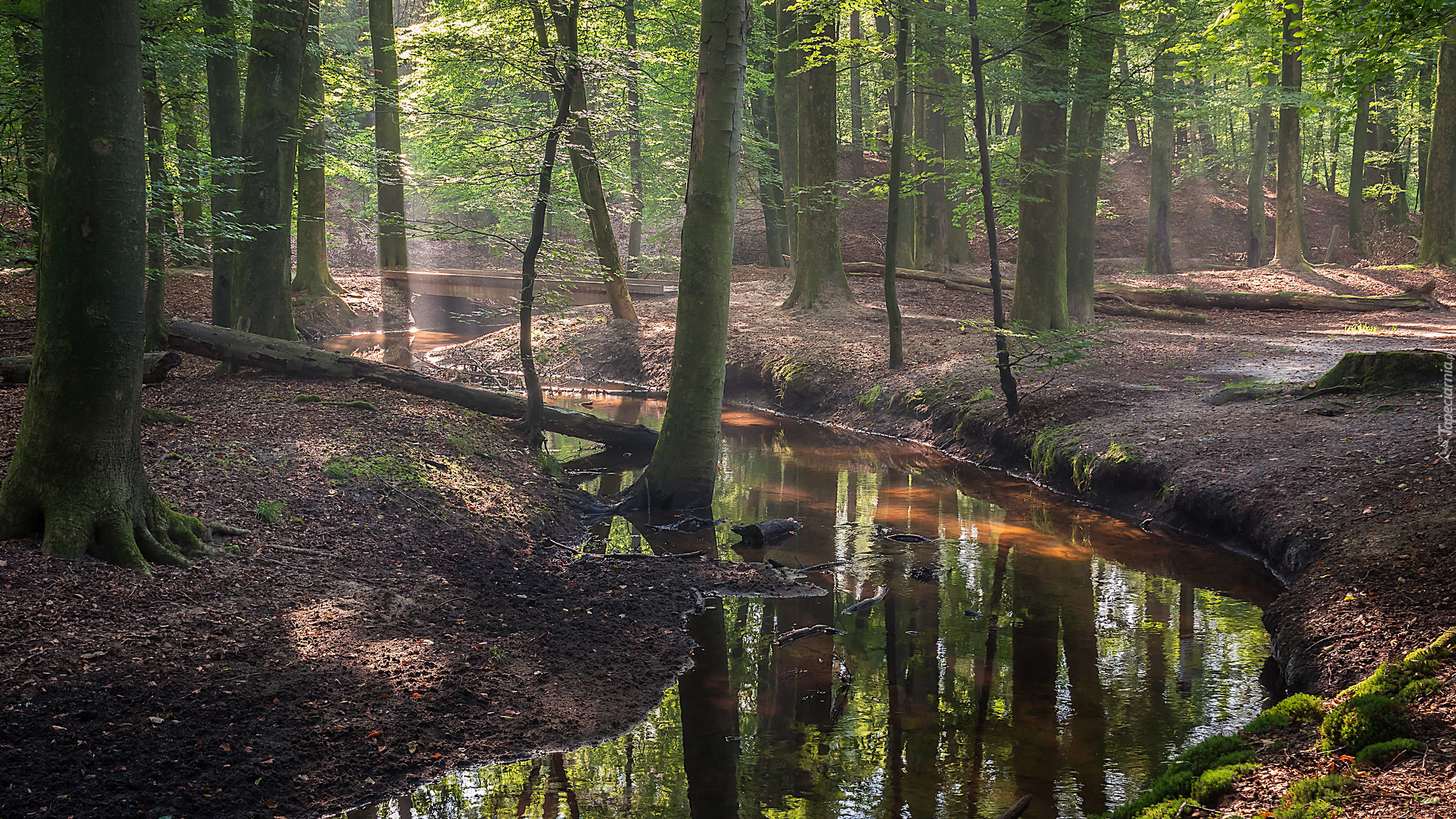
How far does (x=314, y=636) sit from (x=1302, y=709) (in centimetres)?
556

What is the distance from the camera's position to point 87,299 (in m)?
5.30

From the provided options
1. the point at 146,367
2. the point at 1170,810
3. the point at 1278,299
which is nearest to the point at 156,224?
the point at 146,367

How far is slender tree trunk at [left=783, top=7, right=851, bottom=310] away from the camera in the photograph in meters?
18.4

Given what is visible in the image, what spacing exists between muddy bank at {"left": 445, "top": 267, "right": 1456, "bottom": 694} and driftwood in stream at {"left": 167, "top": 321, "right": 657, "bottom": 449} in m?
2.19

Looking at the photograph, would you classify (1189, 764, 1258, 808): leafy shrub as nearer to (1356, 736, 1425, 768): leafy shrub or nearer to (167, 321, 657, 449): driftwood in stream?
(1356, 736, 1425, 768): leafy shrub

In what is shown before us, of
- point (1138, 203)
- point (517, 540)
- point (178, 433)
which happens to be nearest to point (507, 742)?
point (517, 540)

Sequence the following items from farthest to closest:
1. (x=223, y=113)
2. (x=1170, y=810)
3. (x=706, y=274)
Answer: (x=223, y=113), (x=706, y=274), (x=1170, y=810)

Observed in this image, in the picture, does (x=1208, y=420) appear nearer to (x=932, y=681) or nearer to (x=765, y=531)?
(x=765, y=531)

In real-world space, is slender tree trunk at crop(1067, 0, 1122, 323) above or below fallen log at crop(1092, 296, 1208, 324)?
above

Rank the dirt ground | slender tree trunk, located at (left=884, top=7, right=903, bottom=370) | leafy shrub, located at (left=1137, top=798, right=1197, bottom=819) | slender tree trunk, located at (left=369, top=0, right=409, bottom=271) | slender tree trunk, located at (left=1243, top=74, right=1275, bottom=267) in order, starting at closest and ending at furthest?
leafy shrub, located at (left=1137, top=798, right=1197, bottom=819) → the dirt ground → slender tree trunk, located at (left=884, top=7, right=903, bottom=370) → slender tree trunk, located at (left=369, top=0, right=409, bottom=271) → slender tree trunk, located at (left=1243, top=74, right=1275, bottom=267)

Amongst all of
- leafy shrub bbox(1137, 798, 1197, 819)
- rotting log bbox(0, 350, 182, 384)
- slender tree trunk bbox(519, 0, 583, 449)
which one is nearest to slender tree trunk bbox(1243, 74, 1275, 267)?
slender tree trunk bbox(519, 0, 583, 449)

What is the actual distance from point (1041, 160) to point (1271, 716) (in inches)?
438

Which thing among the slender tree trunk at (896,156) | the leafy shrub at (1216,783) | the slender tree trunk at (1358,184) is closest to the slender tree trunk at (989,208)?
the slender tree trunk at (896,156)

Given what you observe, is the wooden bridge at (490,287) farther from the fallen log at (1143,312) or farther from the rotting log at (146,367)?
the rotting log at (146,367)
